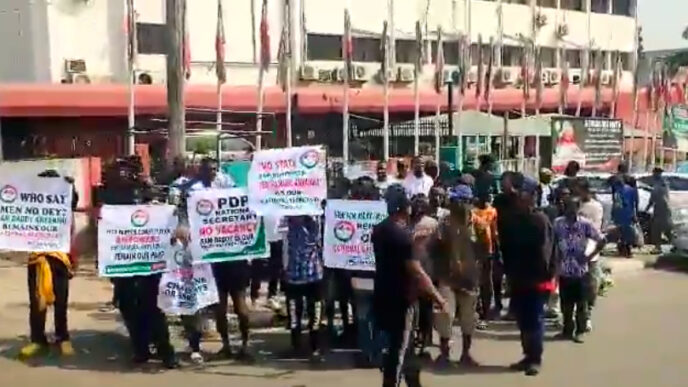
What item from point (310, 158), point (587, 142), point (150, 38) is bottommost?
point (587, 142)

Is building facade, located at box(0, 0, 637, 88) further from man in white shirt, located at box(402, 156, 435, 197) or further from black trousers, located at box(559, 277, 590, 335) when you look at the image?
black trousers, located at box(559, 277, 590, 335)

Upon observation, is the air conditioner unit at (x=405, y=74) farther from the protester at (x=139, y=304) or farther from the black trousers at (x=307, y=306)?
the protester at (x=139, y=304)

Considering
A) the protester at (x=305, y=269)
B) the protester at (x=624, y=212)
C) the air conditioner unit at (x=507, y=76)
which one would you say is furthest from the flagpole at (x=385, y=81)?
the protester at (x=305, y=269)

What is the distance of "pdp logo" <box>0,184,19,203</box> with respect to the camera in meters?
9.59

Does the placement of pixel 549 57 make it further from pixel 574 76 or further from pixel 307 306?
pixel 307 306

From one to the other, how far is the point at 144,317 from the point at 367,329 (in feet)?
6.68

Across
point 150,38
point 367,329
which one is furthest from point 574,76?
point 367,329

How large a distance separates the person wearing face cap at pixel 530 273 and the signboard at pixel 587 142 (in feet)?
51.2

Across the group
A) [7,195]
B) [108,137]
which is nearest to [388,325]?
[7,195]

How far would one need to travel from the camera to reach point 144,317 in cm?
920

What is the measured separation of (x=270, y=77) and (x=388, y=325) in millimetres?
→ 23839

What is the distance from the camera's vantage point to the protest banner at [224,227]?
371 inches

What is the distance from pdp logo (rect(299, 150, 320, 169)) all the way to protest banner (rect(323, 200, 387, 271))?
392mm

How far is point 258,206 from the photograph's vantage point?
377 inches
